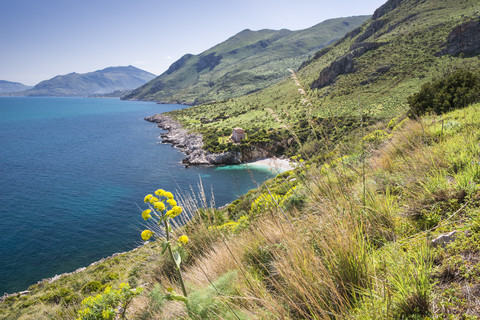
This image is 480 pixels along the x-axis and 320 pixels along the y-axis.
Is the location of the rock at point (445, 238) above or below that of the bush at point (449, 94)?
below

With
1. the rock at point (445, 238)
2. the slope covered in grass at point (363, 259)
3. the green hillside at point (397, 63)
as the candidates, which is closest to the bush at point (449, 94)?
the slope covered in grass at point (363, 259)

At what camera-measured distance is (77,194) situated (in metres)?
34.5

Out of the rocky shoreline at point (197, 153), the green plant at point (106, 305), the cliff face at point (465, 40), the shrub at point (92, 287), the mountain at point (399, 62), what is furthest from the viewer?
the rocky shoreline at point (197, 153)

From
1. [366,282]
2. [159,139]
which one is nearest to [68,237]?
[366,282]

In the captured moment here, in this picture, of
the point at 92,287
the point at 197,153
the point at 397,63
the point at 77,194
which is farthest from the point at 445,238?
the point at 397,63

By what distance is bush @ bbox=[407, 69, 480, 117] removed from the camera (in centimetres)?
952

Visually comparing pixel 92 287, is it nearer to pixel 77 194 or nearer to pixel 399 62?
pixel 77 194

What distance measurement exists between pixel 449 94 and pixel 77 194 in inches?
1667

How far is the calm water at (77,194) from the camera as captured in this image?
70.9 feet

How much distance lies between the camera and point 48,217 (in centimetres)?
2848

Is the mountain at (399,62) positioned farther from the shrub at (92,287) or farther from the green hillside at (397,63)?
the shrub at (92,287)

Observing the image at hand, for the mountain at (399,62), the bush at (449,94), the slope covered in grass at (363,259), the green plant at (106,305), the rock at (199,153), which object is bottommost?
the rock at (199,153)

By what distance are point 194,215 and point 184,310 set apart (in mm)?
2422

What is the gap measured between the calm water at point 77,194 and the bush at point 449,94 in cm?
933
